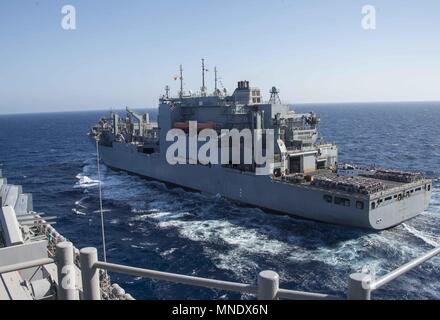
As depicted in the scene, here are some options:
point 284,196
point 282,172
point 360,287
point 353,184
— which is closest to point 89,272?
point 360,287

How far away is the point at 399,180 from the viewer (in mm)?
32969

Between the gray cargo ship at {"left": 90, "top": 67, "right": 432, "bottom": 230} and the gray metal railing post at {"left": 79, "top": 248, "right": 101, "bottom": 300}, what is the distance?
25.9 m

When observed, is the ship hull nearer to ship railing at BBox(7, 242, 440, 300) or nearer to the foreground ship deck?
the foreground ship deck

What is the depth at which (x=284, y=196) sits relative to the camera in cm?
3322

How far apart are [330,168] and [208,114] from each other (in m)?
15.0

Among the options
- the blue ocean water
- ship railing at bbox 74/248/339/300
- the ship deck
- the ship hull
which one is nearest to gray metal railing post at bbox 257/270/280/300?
ship railing at bbox 74/248/339/300

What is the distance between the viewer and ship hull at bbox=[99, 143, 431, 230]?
1134 inches

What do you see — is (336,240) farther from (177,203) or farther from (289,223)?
(177,203)

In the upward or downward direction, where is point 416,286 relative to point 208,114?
downward

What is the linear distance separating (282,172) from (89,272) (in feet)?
106

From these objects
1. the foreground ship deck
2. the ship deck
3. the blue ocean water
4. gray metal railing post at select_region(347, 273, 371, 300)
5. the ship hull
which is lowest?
the blue ocean water
